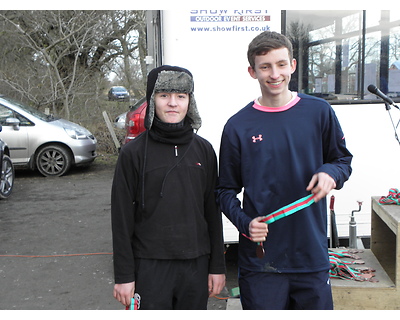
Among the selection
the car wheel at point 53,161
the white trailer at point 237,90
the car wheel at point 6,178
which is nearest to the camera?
the white trailer at point 237,90

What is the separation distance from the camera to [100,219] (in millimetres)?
7359

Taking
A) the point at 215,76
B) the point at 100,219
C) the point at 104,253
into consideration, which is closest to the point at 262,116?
the point at 215,76

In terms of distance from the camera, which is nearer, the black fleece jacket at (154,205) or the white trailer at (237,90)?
the black fleece jacket at (154,205)

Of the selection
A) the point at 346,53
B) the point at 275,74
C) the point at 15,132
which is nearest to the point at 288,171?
the point at 275,74

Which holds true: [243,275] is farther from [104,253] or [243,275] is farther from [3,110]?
[3,110]

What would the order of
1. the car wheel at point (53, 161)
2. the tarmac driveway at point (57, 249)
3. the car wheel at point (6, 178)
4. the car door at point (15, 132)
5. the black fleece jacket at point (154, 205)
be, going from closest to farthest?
the black fleece jacket at point (154, 205)
the tarmac driveway at point (57, 249)
the car wheel at point (6, 178)
the car door at point (15, 132)
the car wheel at point (53, 161)

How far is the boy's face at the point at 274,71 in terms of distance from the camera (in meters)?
2.30

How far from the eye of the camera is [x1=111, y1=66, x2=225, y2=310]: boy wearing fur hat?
7.89ft

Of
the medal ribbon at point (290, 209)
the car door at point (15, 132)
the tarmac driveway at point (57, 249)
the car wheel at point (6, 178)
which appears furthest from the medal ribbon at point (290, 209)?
the car door at point (15, 132)

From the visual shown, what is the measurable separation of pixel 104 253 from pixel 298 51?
10.3 ft

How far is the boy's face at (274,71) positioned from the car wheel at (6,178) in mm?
7000

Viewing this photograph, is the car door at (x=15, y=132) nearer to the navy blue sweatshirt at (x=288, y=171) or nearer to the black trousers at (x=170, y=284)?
the black trousers at (x=170, y=284)

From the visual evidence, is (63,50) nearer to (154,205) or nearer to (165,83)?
(165,83)

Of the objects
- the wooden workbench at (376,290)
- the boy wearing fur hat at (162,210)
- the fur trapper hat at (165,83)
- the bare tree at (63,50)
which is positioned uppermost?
the bare tree at (63,50)
